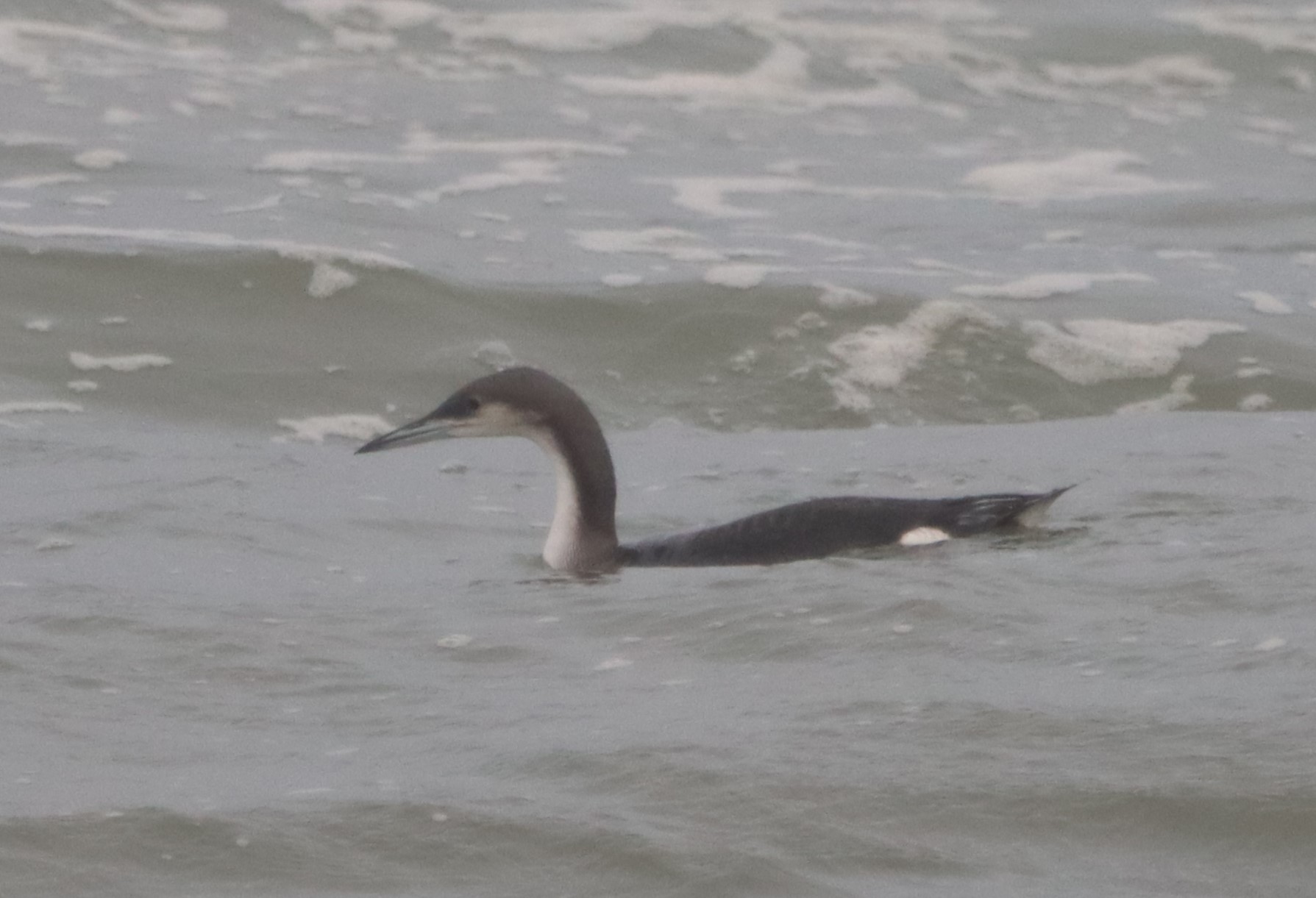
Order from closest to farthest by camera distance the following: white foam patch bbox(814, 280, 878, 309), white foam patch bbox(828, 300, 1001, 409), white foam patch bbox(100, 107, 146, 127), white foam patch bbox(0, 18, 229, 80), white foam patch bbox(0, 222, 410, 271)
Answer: white foam patch bbox(828, 300, 1001, 409) < white foam patch bbox(814, 280, 878, 309) < white foam patch bbox(0, 222, 410, 271) < white foam patch bbox(100, 107, 146, 127) < white foam patch bbox(0, 18, 229, 80)

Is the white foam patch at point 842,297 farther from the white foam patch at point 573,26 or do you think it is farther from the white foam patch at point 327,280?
the white foam patch at point 573,26

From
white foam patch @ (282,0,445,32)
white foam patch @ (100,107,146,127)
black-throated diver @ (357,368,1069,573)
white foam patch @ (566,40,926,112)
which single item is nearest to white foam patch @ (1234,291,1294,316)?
black-throated diver @ (357,368,1069,573)

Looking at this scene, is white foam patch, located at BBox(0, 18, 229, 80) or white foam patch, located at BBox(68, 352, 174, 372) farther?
white foam patch, located at BBox(0, 18, 229, 80)

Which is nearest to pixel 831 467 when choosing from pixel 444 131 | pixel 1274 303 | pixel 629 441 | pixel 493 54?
pixel 629 441

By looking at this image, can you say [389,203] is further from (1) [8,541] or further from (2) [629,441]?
(1) [8,541]

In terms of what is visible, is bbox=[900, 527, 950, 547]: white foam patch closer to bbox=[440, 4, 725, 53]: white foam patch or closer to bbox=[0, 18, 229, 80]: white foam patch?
bbox=[0, 18, 229, 80]: white foam patch

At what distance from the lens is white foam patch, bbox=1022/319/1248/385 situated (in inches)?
448

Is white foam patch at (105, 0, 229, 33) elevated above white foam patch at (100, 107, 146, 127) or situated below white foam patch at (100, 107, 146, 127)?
above

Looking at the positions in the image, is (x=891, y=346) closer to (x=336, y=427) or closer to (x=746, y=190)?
(x=336, y=427)

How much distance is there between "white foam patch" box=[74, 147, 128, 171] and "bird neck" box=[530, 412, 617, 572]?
581 centimetres

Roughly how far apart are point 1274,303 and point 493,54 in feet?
21.3

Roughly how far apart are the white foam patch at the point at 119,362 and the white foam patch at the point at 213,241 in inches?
55.2

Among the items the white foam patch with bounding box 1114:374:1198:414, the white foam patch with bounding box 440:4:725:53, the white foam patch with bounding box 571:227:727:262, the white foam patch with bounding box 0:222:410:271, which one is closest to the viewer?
the white foam patch with bounding box 1114:374:1198:414

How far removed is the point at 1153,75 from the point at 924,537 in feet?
36.0
